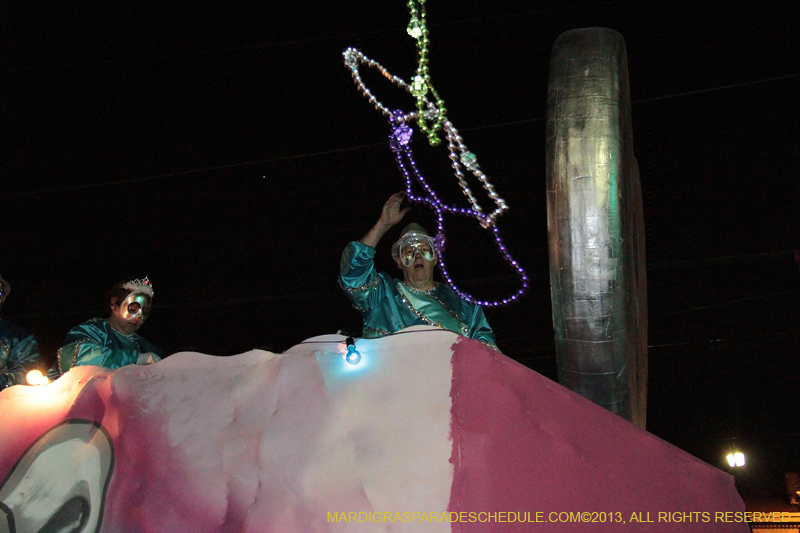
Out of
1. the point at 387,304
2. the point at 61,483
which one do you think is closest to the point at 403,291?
the point at 387,304

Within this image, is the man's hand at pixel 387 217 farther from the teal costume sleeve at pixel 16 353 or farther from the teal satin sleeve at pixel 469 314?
the teal costume sleeve at pixel 16 353

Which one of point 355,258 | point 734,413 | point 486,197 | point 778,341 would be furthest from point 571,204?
point 734,413

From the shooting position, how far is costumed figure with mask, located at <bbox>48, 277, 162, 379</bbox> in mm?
3016

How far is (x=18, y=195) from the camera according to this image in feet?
18.6

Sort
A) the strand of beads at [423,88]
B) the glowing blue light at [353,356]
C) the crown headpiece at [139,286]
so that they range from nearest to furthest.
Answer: the glowing blue light at [353,356], the strand of beads at [423,88], the crown headpiece at [139,286]

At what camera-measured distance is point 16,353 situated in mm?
3502

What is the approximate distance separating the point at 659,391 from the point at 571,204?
528 cm

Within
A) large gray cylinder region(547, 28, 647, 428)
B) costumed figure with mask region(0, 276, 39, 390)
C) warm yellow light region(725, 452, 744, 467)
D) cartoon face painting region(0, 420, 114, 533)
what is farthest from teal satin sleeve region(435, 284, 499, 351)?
warm yellow light region(725, 452, 744, 467)

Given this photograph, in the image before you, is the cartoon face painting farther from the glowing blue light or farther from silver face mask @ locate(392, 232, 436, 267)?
silver face mask @ locate(392, 232, 436, 267)

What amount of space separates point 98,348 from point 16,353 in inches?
27.9

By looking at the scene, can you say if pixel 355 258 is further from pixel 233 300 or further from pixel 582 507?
pixel 233 300

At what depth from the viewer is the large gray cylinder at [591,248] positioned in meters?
2.53

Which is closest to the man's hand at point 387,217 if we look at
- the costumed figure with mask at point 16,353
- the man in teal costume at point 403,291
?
the man in teal costume at point 403,291

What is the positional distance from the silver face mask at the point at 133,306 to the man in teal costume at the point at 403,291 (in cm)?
93
